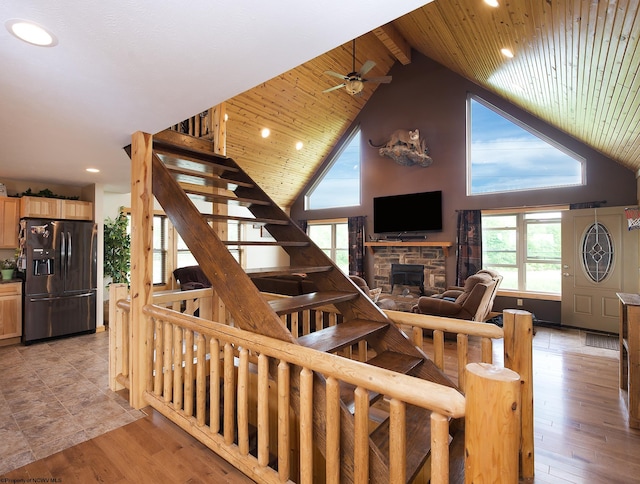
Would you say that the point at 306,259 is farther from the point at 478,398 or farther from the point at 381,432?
the point at 478,398

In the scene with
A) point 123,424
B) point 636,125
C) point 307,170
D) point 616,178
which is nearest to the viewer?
point 123,424

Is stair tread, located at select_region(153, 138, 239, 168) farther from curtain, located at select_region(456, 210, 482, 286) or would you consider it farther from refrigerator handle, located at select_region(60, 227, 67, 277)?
curtain, located at select_region(456, 210, 482, 286)

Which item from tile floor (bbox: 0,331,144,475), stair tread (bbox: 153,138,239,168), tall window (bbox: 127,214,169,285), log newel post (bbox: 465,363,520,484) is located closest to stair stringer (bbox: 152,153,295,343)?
stair tread (bbox: 153,138,239,168)

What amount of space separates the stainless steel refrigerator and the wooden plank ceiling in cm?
333

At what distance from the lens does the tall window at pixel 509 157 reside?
19.4ft

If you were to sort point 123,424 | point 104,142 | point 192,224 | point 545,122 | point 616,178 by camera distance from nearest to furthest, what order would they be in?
point 192,224, point 123,424, point 104,142, point 616,178, point 545,122

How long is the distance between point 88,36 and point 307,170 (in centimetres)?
771

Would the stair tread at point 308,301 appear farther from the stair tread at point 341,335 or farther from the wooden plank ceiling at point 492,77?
the wooden plank ceiling at point 492,77

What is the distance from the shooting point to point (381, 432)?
1.67m

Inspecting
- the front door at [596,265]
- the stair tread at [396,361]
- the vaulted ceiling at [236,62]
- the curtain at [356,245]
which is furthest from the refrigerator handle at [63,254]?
the front door at [596,265]

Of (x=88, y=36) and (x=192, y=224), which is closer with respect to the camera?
(x=88, y=36)

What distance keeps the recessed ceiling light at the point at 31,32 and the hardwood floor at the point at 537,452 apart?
2.24m

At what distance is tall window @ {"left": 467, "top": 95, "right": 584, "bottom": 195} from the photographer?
5914mm

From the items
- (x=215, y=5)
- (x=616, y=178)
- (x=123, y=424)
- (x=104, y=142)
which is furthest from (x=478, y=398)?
(x=616, y=178)
